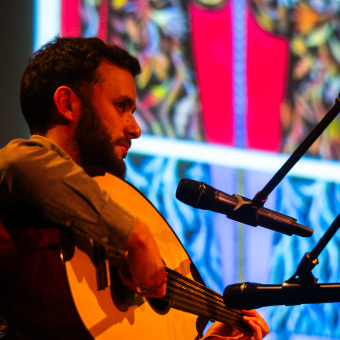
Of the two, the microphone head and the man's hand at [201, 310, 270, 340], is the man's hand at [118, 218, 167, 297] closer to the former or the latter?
the microphone head

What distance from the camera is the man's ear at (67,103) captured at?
191 centimetres

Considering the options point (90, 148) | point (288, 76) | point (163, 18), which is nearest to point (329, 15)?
point (288, 76)

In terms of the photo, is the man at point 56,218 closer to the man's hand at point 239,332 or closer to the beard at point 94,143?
the beard at point 94,143

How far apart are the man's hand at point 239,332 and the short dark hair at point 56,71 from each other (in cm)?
95

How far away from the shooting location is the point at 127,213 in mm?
1493

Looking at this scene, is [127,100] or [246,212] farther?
[127,100]

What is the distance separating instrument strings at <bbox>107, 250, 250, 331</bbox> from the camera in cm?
184

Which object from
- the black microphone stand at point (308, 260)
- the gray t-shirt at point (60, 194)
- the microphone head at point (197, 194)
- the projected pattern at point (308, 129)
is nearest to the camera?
the gray t-shirt at point (60, 194)

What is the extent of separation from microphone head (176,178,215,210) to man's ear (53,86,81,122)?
1.64 feet

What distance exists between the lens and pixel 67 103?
1931 mm

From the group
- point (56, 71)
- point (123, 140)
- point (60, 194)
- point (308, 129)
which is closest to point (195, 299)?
point (123, 140)

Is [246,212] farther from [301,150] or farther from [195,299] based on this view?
[195,299]

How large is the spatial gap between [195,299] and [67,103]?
802 mm

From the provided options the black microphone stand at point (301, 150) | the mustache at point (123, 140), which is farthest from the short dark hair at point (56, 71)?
the black microphone stand at point (301, 150)
